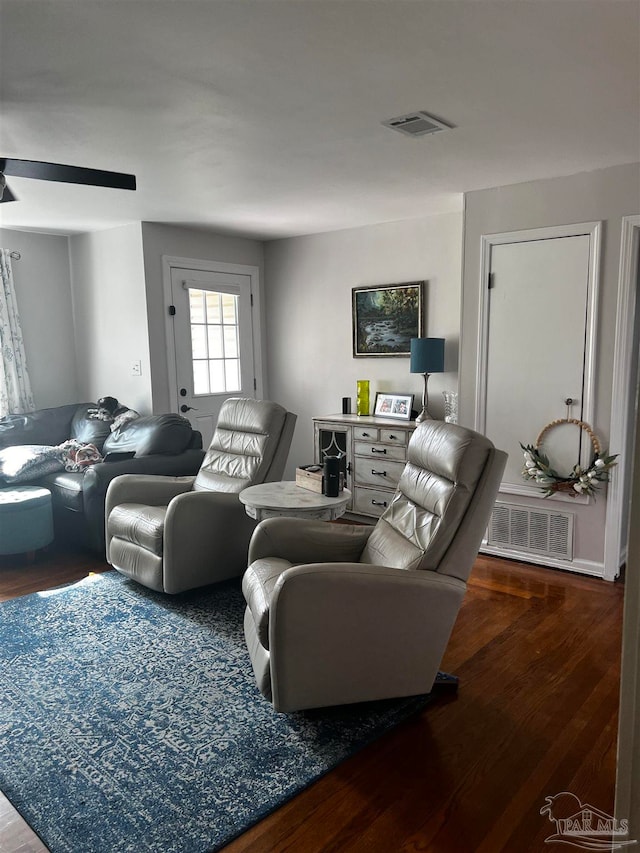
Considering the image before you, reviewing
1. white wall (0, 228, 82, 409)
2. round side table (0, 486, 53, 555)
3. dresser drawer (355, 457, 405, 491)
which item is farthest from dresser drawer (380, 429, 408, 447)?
white wall (0, 228, 82, 409)

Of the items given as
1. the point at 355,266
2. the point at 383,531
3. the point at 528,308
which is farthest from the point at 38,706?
the point at 355,266

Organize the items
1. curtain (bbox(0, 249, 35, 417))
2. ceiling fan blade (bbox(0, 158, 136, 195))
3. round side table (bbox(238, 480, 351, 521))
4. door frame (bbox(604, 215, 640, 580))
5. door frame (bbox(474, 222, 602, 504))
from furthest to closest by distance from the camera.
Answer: curtain (bbox(0, 249, 35, 417)) → door frame (bbox(474, 222, 602, 504)) → door frame (bbox(604, 215, 640, 580)) → round side table (bbox(238, 480, 351, 521)) → ceiling fan blade (bbox(0, 158, 136, 195))

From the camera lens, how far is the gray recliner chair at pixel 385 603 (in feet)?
6.75

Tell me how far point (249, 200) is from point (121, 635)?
2755 millimetres

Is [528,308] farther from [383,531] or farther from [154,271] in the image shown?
[154,271]

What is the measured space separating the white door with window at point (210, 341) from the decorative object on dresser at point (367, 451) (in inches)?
42.6

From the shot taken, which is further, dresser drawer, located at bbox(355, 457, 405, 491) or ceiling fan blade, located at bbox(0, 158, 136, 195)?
dresser drawer, located at bbox(355, 457, 405, 491)

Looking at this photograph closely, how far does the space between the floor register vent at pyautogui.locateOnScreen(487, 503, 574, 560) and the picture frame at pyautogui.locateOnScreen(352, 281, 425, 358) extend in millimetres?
1546

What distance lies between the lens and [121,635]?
9.61 ft

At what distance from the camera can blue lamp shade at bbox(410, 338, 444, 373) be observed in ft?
14.4

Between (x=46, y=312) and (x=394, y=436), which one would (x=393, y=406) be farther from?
(x=46, y=312)

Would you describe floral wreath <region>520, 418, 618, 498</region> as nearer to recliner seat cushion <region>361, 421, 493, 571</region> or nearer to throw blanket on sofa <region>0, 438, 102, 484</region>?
recliner seat cushion <region>361, 421, 493, 571</region>

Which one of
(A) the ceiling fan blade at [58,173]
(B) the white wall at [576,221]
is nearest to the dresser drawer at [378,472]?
(B) the white wall at [576,221]

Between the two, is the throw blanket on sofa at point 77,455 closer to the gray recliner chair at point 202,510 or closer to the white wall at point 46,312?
the gray recliner chair at point 202,510
